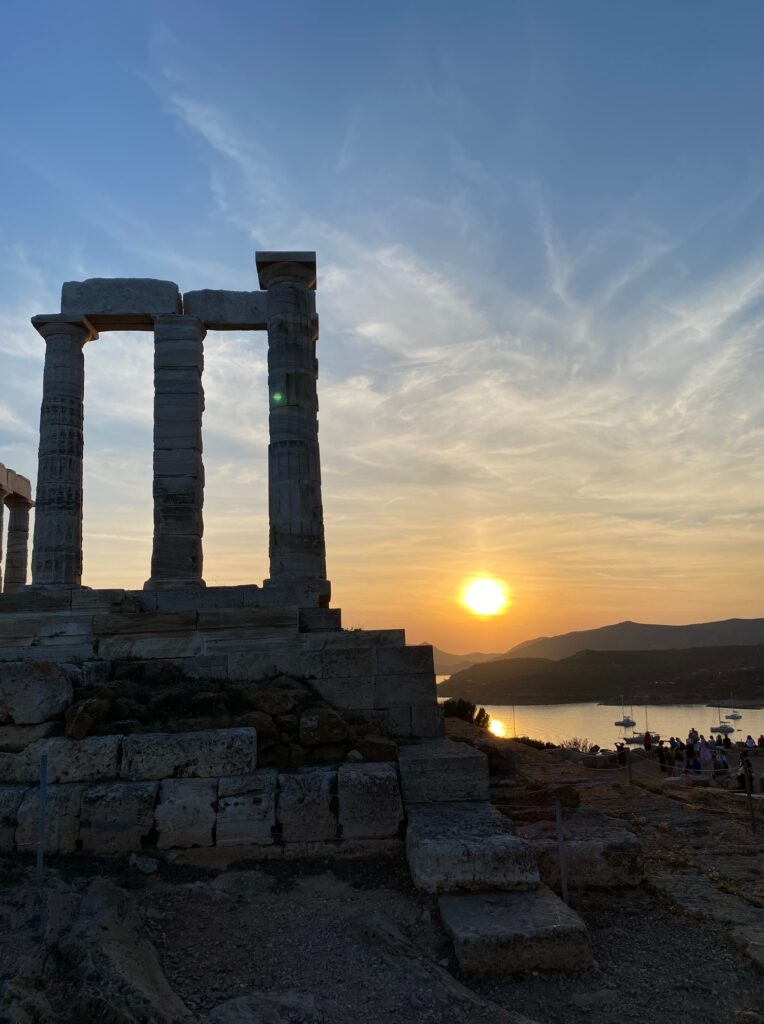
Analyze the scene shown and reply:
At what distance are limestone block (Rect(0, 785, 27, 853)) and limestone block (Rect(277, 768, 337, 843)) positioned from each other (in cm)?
252

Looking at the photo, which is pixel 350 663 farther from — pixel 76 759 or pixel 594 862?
pixel 594 862

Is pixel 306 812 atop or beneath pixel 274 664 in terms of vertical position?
beneath

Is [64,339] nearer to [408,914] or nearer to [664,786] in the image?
[408,914]

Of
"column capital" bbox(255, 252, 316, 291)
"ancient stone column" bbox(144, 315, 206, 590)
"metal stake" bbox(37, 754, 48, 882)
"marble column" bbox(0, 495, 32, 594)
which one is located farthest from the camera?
"marble column" bbox(0, 495, 32, 594)

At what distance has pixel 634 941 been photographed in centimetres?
572

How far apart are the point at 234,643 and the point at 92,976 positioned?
6.46 meters

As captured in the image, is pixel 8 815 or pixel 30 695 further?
pixel 30 695

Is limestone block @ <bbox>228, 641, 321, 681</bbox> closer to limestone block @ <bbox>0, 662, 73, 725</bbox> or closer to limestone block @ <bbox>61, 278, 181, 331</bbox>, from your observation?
limestone block @ <bbox>0, 662, 73, 725</bbox>

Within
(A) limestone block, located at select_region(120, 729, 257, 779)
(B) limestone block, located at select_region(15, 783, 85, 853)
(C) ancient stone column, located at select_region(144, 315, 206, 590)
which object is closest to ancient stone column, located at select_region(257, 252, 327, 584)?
(C) ancient stone column, located at select_region(144, 315, 206, 590)

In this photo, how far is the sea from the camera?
50.2 meters

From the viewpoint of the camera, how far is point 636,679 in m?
96.6

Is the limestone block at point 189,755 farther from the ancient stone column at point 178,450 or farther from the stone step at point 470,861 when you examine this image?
the ancient stone column at point 178,450

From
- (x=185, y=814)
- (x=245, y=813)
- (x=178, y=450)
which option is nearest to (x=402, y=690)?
(x=245, y=813)

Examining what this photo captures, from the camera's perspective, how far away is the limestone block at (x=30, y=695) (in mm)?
8008
